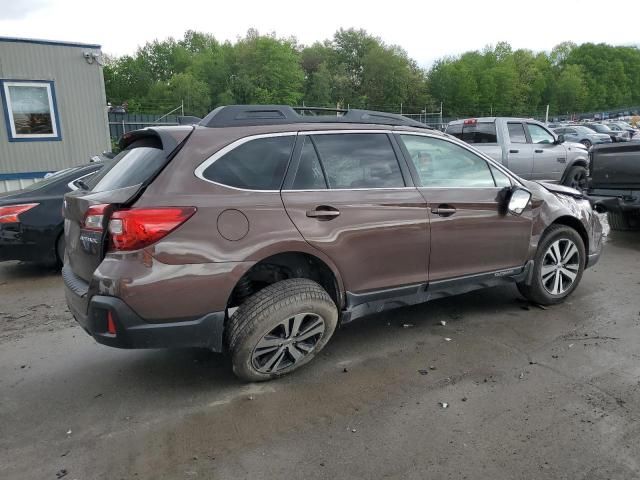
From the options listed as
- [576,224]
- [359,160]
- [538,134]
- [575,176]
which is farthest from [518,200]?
[575,176]

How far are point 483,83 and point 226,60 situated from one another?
133 feet

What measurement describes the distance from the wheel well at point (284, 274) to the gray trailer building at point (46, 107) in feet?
40.0

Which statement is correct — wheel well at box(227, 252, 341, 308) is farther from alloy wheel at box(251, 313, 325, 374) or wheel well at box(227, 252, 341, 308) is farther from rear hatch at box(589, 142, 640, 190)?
rear hatch at box(589, 142, 640, 190)

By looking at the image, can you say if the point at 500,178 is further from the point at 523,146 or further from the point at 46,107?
the point at 46,107

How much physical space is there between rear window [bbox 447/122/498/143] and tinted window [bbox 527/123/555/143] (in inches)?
38.6

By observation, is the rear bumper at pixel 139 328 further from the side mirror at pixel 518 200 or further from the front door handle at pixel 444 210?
the side mirror at pixel 518 200

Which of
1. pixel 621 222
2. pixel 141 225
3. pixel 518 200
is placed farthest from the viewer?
pixel 621 222

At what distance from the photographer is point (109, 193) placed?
3.15m

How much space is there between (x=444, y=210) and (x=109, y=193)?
93.3 inches

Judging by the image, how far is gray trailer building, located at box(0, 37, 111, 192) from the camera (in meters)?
12.8

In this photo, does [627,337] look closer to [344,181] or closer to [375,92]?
[344,181]

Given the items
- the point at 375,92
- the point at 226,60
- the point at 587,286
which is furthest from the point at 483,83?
the point at 587,286

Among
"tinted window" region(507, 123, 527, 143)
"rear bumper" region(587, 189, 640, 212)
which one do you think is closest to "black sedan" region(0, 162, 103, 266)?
"rear bumper" region(587, 189, 640, 212)

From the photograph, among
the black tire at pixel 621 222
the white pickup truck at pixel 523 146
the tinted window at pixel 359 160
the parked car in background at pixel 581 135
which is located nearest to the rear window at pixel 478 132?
the white pickup truck at pixel 523 146
